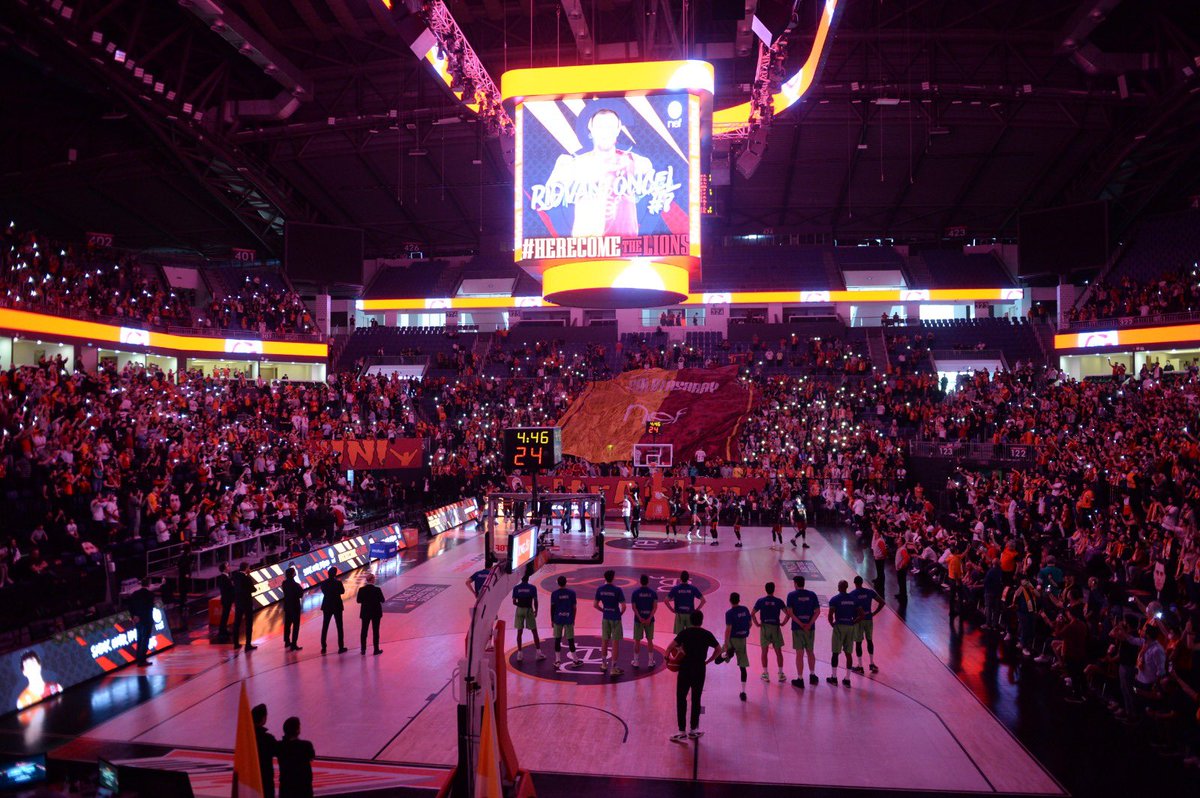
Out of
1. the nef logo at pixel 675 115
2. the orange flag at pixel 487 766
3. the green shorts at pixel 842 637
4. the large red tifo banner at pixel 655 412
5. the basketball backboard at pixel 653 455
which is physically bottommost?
the green shorts at pixel 842 637

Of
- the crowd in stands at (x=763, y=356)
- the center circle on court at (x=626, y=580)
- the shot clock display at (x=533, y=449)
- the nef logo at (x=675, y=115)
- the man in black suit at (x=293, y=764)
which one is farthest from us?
the crowd in stands at (x=763, y=356)

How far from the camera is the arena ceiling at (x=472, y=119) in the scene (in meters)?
28.6

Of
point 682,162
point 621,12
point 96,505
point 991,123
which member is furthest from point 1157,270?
point 96,505

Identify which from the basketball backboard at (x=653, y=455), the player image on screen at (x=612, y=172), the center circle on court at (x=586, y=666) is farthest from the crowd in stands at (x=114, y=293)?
the center circle on court at (x=586, y=666)

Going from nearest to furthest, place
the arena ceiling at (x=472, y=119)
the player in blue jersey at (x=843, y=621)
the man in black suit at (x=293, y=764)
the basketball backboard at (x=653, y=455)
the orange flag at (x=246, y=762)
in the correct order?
the orange flag at (x=246, y=762) < the man in black suit at (x=293, y=764) < the player in blue jersey at (x=843, y=621) < the arena ceiling at (x=472, y=119) < the basketball backboard at (x=653, y=455)

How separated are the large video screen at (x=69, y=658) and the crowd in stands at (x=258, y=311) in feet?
96.8

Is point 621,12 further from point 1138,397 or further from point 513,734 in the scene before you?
point 513,734

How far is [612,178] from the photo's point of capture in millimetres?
14531

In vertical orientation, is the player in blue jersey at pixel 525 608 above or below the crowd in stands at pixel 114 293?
below

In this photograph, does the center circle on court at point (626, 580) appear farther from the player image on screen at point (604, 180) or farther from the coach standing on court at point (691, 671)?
the player image on screen at point (604, 180)

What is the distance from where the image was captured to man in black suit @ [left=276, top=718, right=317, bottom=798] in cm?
794

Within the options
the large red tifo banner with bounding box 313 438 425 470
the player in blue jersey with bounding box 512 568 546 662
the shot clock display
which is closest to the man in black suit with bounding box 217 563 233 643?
the player in blue jersey with bounding box 512 568 546 662

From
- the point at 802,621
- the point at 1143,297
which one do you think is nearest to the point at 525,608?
the point at 802,621

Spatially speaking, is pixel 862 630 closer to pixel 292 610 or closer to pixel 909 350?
pixel 292 610
